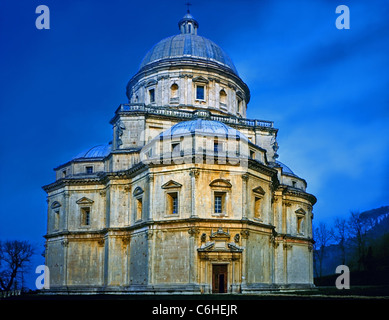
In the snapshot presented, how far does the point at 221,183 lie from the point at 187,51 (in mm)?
18988

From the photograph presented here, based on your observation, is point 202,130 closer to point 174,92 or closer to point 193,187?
point 193,187

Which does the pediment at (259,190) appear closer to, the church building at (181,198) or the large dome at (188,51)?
the church building at (181,198)

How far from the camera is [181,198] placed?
3400cm

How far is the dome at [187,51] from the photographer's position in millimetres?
48125

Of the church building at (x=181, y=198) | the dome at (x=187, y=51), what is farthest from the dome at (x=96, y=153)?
the dome at (x=187, y=51)

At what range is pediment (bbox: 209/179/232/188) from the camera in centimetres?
3394

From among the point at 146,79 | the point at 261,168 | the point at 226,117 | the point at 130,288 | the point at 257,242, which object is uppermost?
the point at 146,79

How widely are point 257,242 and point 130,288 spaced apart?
9956 millimetres

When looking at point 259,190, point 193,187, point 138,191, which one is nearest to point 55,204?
point 138,191

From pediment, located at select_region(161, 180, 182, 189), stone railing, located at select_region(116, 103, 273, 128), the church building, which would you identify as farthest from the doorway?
stone railing, located at select_region(116, 103, 273, 128)

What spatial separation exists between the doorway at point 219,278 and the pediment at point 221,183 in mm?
5425
